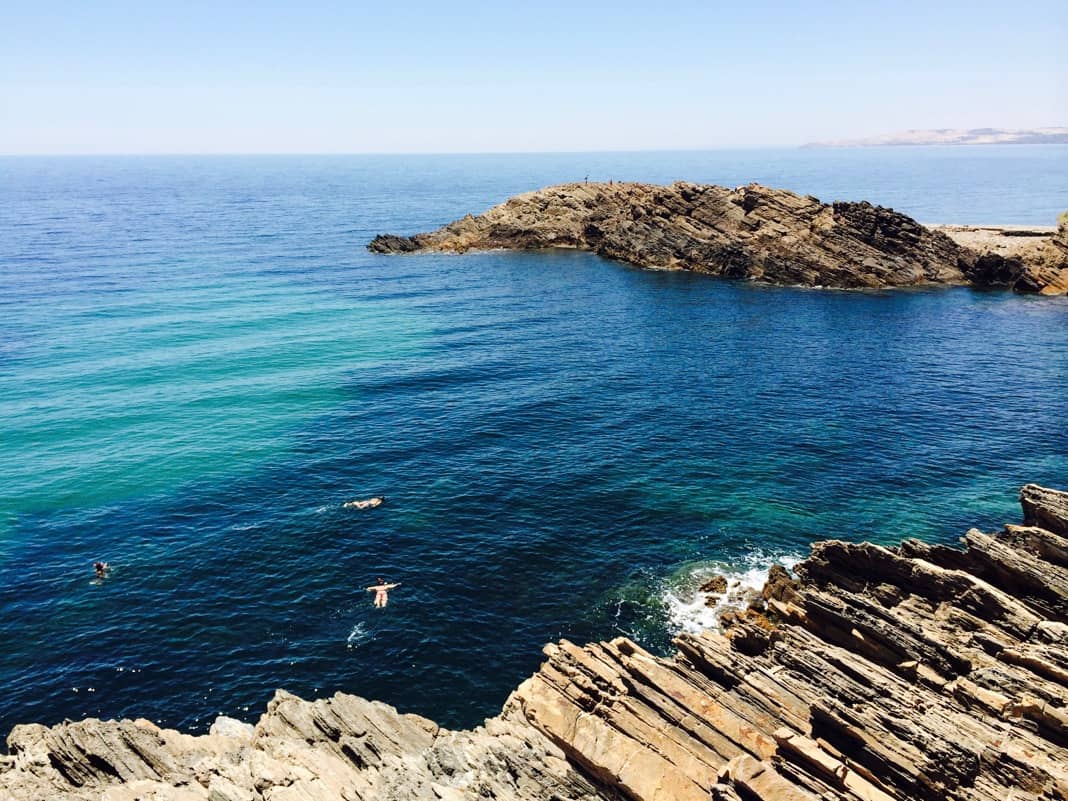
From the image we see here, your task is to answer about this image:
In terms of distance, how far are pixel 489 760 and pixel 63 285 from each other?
14590 cm

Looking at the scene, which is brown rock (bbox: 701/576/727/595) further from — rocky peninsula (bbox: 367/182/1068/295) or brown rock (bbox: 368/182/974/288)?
brown rock (bbox: 368/182/974/288)

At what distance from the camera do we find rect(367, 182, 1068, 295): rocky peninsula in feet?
449

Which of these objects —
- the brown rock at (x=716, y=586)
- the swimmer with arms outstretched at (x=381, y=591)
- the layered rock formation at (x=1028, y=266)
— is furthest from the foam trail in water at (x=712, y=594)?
the layered rock formation at (x=1028, y=266)

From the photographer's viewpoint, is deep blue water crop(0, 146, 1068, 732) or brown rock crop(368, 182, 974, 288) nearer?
deep blue water crop(0, 146, 1068, 732)

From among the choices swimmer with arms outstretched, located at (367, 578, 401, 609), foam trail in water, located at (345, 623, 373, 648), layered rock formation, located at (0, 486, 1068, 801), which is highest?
layered rock formation, located at (0, 486, 1068, 801)

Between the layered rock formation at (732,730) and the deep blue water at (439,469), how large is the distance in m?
8.92

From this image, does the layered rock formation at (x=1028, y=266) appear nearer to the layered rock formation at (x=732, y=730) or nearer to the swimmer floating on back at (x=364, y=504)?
the layered rock formation at (x=732, y=730)

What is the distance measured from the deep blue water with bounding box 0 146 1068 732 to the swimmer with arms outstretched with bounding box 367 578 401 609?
1.02 meters

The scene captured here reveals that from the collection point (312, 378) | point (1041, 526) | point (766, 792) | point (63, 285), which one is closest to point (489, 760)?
point (766, 792)

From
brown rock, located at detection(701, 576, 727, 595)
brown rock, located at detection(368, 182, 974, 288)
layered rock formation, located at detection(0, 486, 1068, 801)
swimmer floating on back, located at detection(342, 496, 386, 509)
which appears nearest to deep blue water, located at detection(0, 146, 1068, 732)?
swimmer floating on back, located at detection(342, 496, 386, 509)

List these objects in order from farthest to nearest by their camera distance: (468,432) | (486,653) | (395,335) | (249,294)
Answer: (249,294)
(395,335)
(468,432)
(486,653)

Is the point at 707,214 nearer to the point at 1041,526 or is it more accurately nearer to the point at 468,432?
the point at 468,432

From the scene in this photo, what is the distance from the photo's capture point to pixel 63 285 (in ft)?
442

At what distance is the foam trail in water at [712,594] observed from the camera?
4650 cm
